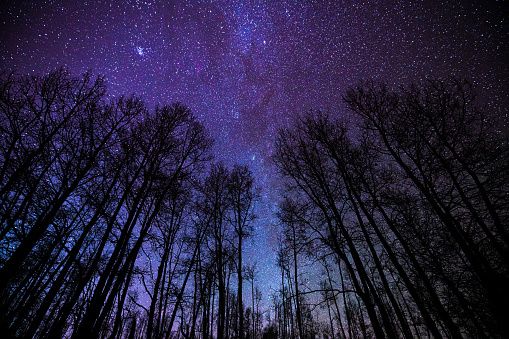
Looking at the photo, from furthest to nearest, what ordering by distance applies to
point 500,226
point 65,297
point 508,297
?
1. point 65,297
2. point 500,226
3. point 508,297

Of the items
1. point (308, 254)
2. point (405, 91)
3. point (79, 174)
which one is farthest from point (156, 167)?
point (405, 91)

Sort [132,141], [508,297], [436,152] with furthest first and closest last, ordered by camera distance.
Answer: [132,141], [436,152], [508,297]

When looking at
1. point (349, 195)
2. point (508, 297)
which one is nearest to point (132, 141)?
point (349, 195)

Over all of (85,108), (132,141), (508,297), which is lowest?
(508,297)

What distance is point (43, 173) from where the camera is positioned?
7469mm

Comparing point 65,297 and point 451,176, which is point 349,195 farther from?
point 65,297

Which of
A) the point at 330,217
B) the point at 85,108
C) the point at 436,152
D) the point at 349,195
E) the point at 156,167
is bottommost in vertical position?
the point at 330,217

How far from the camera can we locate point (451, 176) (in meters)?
7.20

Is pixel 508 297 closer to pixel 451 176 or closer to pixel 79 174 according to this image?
pixel 451 176

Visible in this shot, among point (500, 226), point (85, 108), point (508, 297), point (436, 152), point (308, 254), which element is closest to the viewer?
point (508, 297)

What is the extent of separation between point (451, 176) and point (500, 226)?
6.53 feet

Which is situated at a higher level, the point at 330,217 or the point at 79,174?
the point at 79,174

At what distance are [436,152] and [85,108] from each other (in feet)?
49.7

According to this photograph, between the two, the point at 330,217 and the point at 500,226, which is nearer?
the point at 500,226
